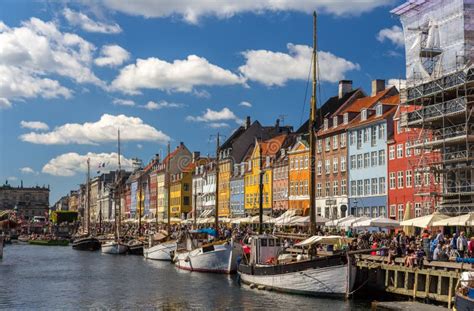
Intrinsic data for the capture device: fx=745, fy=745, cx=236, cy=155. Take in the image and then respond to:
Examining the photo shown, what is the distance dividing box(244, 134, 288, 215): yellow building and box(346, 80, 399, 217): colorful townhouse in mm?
20675

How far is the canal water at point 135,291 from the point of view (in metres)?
37.0

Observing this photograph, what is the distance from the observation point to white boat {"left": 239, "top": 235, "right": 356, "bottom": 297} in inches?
1438

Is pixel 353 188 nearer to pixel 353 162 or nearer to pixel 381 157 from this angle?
pixel 353 162

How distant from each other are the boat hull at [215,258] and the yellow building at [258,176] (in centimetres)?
3728

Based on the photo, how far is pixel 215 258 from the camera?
5438cm

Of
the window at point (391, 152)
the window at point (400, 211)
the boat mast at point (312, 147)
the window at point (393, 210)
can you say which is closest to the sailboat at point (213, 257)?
the boat mast at point (312, 147)

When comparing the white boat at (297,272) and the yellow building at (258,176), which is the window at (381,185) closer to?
the yellow building at (258,176)

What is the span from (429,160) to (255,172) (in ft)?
141

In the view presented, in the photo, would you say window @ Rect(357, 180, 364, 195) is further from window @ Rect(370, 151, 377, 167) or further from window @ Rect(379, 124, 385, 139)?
window @ Rect(379, 124, 385, 139)

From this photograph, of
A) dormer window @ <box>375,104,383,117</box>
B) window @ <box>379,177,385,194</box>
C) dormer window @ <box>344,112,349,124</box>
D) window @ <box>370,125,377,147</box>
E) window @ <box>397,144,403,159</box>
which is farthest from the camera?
dormer window @ <box>344,112,349,124</box>

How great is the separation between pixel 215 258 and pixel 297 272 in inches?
647

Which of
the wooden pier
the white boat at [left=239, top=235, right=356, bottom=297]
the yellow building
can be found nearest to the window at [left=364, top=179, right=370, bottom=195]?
the yellow building

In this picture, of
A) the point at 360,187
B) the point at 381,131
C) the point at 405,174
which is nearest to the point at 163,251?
the point at 360,187

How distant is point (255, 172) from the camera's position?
101 meters
